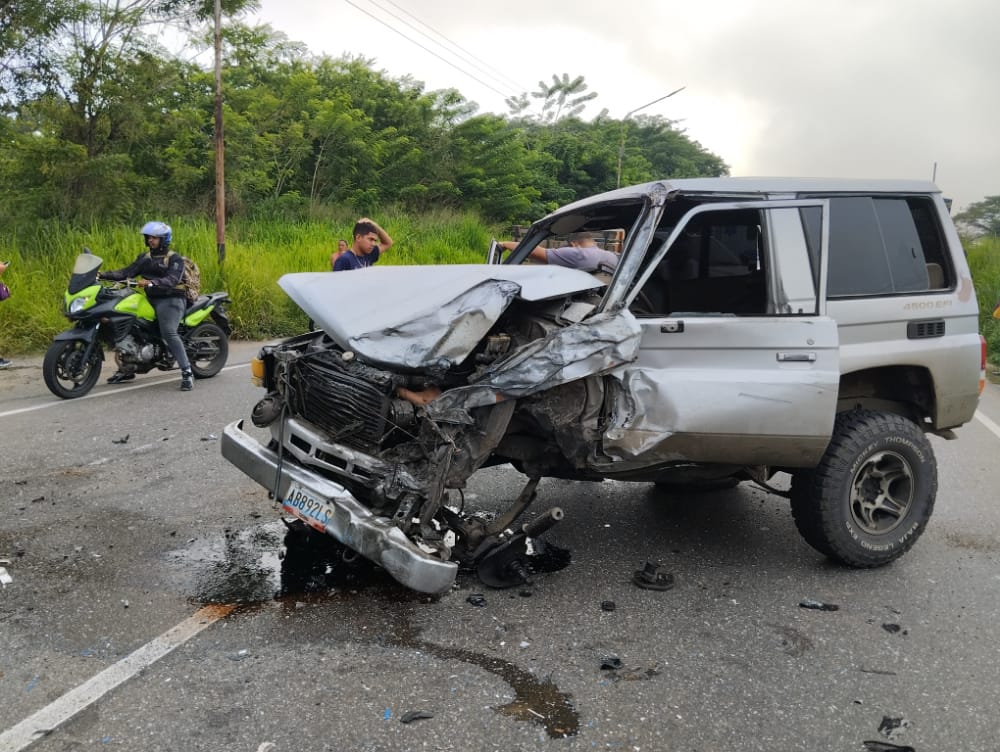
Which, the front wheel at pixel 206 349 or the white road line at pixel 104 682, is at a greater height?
the front wheel at pixel 206 349

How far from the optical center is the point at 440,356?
3.29m

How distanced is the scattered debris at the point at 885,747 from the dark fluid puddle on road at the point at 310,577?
3.20 feet

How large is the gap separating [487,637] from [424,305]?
1.47 metres

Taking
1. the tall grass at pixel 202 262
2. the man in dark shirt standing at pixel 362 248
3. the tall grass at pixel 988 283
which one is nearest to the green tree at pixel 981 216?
the tall grass at pixel 988 283

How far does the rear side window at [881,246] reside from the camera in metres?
4.00

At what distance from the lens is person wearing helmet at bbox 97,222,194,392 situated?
26.1 feet

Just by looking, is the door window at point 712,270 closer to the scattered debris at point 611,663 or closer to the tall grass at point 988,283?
the scattered debris at point 611,663

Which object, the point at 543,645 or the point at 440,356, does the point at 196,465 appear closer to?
the point at 440,356

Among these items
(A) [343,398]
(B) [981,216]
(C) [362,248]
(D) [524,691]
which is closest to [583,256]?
(A) [343,398]

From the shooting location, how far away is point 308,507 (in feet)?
11.0

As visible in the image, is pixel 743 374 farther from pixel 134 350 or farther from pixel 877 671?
pixel 134 350

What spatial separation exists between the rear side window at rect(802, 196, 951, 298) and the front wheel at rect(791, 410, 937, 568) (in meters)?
0.71

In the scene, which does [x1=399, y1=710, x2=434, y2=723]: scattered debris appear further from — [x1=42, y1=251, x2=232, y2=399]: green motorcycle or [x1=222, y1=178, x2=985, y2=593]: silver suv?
[x1=42, y1=251, x2=232, y2=399]: green motorcycle

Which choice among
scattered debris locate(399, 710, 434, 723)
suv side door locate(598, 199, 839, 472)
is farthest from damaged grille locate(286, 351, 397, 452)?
scattered debris locate(399, 710, 434, 723)
